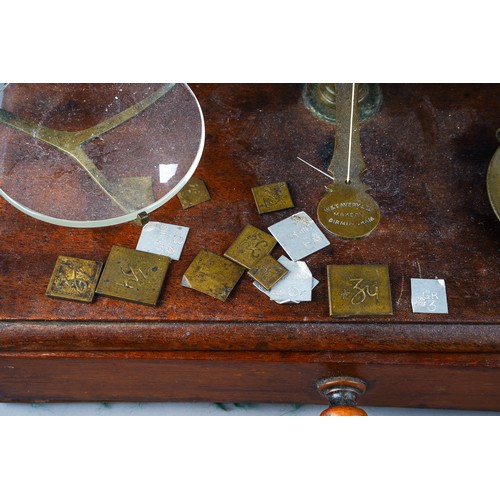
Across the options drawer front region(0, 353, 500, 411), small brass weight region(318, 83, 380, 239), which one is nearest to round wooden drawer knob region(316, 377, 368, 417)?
drawer front region(0, 353, 500, 411)

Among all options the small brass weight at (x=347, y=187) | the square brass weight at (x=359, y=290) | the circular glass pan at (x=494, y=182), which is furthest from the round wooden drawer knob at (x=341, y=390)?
the circular glass pan at (x=494, y=182)

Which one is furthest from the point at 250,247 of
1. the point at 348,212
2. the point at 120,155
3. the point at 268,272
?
the point at 120,155

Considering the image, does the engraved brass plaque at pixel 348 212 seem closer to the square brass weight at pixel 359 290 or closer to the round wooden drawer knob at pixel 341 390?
the square brass weight at pixel 359 290

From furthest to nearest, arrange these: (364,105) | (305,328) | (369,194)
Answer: (364,105), (369,194), (305,328)

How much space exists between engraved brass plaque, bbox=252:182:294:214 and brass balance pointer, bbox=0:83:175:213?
0.25 metres

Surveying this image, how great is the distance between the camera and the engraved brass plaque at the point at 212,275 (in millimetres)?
1181

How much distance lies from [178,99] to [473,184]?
1.83 feet

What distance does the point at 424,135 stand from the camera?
1343 mm

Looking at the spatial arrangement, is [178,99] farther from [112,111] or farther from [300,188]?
[300,188]

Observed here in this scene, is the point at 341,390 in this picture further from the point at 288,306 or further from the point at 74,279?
the point at 74,279

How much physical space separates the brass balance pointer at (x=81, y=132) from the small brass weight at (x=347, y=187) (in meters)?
0.32

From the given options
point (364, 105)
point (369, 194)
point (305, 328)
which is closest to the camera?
point (305, 328)

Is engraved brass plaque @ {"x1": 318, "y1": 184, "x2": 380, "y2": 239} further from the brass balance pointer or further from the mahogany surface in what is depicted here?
the brass balance pointer
